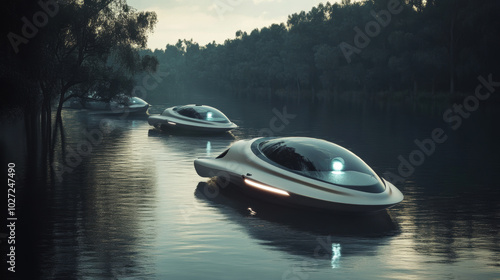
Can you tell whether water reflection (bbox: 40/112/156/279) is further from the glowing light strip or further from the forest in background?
the forest in background

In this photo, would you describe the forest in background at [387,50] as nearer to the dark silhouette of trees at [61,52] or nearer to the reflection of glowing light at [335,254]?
the dark silhouette of trees at [61,52]

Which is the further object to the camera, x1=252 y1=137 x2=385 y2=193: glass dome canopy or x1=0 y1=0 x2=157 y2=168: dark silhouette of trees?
x1=0 y1=0 x2=157 y2=168: dark silhouette of trees

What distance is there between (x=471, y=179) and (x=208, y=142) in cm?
1205

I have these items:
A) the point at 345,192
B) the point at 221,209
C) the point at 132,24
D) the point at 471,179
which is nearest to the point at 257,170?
the point at 221,209

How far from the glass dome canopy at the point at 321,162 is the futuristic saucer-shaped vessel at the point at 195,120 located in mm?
15022

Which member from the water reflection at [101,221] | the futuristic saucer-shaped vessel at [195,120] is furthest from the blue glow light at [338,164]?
the futuristic saucer-shaped vessel at [195,120]

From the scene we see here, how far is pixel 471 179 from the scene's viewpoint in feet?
52.7

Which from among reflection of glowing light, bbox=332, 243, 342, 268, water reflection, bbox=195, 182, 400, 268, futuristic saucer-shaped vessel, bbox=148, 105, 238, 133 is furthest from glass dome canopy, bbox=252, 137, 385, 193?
futuristic saucer-shaped vessel, bbox=148, 105, 238, 133

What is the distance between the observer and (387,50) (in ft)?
271

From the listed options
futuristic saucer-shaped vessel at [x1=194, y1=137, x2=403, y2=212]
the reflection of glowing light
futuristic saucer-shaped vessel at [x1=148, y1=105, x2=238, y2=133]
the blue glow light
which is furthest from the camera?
futuristic saucer-shaped vessel at [x1=148, y1=105, x2=238, y2=133]

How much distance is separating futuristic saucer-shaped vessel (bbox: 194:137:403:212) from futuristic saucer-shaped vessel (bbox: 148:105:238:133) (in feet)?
47.0

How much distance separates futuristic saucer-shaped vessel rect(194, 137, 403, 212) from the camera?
35.3ft

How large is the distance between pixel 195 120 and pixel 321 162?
17.3m

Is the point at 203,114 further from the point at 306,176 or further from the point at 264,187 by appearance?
the point at 306,176
